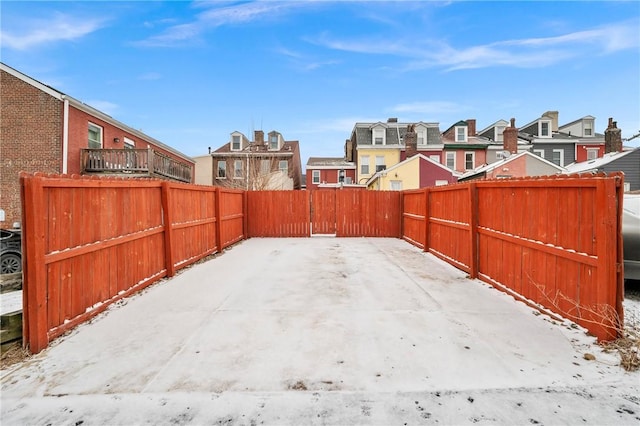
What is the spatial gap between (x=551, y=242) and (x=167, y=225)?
579 cm

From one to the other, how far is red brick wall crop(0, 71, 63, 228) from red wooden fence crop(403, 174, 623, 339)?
47.6 feet

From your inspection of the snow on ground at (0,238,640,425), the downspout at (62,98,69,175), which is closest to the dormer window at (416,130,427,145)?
the downspout at (62,98,69,175)

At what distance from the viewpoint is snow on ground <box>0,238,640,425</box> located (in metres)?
1.96

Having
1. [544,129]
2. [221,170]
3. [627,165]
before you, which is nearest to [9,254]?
[221,170]

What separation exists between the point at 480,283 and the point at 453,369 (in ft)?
10.2

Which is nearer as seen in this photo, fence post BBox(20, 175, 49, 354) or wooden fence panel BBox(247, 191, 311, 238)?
fence post BBox(20, 175, 49, 354)

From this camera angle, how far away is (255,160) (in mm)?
26188

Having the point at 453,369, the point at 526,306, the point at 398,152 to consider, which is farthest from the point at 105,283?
the point at 398,152

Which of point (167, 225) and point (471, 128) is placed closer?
point (167, 225)

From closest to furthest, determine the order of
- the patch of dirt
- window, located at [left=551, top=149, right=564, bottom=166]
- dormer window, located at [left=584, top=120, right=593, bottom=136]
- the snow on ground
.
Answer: the snow on ground, the patch of dirt, window, located at [left=551, top=149, right=564, bottom=166], dormer window, located at [left=584, top=120, right=593, bottom=136]

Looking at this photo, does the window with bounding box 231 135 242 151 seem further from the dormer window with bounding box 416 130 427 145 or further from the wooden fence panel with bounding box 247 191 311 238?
the wooden fence panel with bounding box 247 191 311 238

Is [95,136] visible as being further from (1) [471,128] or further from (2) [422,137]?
(1) [471,128]

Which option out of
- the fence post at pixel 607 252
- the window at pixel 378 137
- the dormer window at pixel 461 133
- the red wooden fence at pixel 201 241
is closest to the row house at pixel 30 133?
the red wooden fence at pixel 201 241

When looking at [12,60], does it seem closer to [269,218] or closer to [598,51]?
[269,218]
